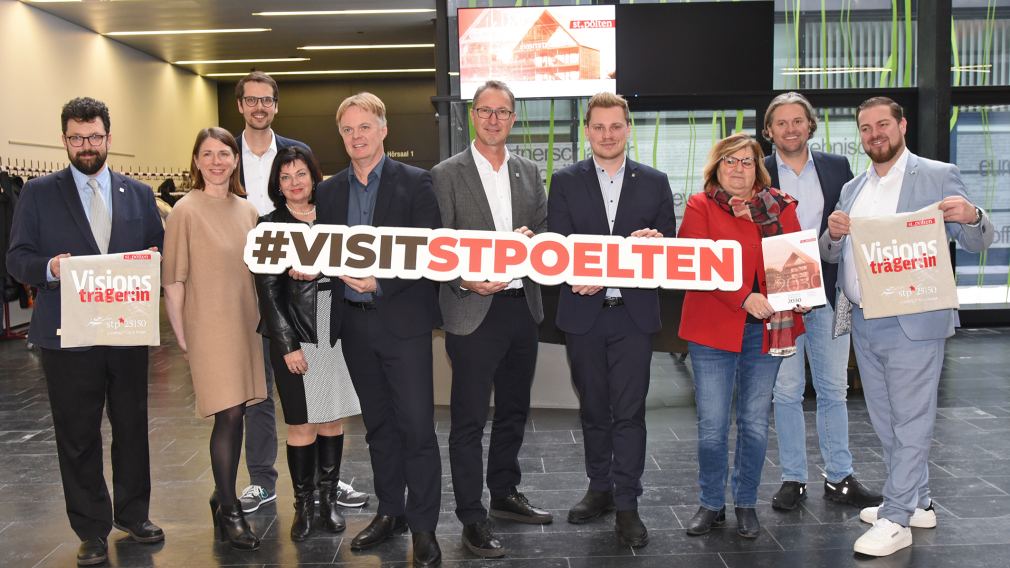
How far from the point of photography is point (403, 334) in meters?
3.39

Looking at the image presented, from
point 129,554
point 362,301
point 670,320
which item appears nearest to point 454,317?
point 362,301

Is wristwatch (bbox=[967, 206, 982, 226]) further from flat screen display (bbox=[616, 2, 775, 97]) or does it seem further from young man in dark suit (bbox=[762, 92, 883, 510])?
flat screen display (bbox=[616, 2, 775, 97])

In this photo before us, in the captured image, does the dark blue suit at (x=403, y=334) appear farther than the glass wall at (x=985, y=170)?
No

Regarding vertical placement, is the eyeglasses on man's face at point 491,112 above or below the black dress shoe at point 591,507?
above

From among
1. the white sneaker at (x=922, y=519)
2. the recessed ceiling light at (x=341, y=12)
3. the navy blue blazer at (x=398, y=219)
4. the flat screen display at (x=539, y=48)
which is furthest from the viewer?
the recessed ceiling light at (x=341, y=12)

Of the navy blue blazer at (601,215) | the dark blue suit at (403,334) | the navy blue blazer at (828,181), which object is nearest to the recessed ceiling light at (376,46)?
the navy blue blazer at (828,181)

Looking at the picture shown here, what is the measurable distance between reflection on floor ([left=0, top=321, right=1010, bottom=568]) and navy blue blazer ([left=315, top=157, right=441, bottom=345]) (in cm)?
95

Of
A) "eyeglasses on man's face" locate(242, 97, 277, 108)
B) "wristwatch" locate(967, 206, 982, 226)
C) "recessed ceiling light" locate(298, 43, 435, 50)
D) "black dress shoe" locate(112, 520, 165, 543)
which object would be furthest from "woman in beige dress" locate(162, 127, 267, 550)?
"recessed ceiling light" locate(298, 43, 435, 50)

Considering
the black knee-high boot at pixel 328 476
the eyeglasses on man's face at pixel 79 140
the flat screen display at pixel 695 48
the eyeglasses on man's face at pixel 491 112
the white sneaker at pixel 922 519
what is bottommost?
the white sneaker at pixel 922 519

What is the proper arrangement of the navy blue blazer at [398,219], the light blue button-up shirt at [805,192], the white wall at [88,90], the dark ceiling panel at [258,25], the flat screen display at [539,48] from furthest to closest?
1. the dark ceiling panel at [258,25]
2. the white wall at [88,90]
3. the flat screen display at [539,48]
4. the light blue button-up shirt at [805,192]
5. the navy blue blazer at [398,219]

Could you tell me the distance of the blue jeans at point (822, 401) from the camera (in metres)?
4.07

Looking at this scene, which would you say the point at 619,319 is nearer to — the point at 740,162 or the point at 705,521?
the point at 740,162

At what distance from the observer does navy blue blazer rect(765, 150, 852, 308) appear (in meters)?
3.96

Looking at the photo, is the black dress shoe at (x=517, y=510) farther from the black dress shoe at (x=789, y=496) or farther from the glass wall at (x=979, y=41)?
the glass wall at (x=979, y=41)
